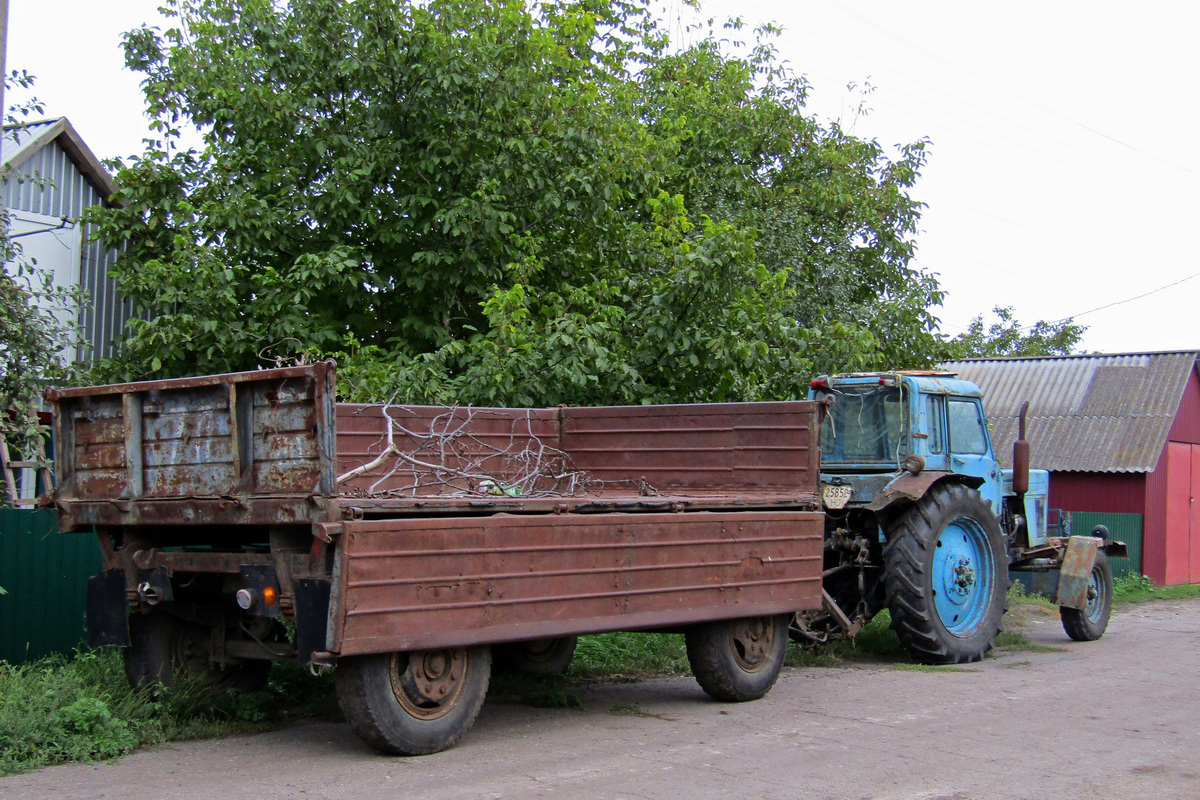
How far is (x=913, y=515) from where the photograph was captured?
1065cm

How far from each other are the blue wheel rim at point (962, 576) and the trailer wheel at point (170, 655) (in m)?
6.22

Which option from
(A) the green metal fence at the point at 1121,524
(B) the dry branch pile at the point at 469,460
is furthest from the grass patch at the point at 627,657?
(A) the green metal fence at the point at 1121,524

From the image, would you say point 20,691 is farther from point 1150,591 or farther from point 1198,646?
point 1150,591

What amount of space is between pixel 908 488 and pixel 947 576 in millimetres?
1045

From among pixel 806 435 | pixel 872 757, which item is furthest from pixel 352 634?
pixel 806 435

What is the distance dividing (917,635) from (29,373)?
7.76 meters

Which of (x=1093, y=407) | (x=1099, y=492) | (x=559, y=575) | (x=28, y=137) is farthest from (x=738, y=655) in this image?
(x=1093, y=407)

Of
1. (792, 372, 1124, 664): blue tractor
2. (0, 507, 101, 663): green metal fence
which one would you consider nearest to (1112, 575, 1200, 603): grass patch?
(792, 372, 1124, 664): blue tractor

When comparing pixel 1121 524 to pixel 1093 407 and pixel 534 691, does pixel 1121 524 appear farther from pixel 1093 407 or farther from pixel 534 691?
pixel 534 691

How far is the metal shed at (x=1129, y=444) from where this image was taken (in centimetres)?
2244

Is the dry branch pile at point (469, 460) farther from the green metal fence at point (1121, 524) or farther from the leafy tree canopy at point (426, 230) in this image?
the green metal fence at point (1121, 524)

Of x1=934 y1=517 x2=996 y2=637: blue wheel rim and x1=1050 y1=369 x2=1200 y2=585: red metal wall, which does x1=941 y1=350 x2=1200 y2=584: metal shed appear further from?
x1=934 y1=517 x2=996 y2=637: blue wheel rim

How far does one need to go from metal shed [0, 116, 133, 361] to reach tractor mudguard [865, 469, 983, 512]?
8891mm

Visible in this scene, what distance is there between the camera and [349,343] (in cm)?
1136
